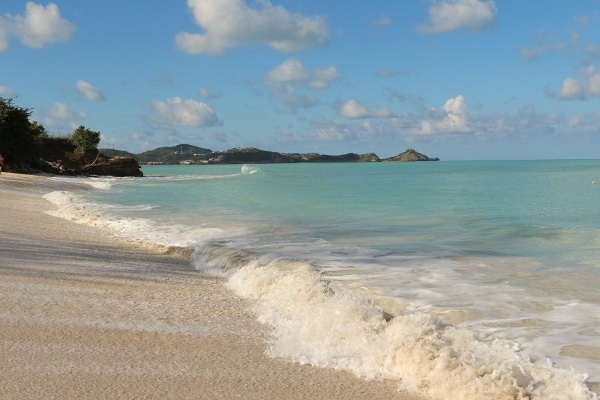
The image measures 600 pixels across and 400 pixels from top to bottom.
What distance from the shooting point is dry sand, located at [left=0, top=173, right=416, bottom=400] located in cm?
382

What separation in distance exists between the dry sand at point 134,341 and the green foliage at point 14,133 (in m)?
53.4

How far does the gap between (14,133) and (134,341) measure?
192 feet

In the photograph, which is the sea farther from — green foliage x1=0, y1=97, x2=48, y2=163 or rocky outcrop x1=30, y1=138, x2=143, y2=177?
rocky outcrop x1=30, y1=138, x2=143, y2=177

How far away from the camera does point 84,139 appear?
248 feet

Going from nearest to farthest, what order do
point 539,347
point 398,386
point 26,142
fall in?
point 398,386 < point 539,347 < point 26,142

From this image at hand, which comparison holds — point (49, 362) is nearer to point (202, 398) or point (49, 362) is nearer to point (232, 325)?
point (202, 398)

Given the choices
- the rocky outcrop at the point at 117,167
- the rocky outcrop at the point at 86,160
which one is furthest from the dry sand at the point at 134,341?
the rocky outcrop at the point at 117,167

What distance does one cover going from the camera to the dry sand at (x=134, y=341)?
382 cm

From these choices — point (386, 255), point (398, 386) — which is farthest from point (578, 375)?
point (386, 255)

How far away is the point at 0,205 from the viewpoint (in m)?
16.5

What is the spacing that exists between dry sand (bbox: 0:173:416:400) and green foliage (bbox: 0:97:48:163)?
5335 cm

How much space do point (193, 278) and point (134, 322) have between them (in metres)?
2.66

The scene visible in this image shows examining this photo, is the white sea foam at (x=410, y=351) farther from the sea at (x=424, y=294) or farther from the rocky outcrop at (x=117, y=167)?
the rocky outcrop at (x=117, y=167)

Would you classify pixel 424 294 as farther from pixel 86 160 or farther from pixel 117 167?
pixel 86 160
